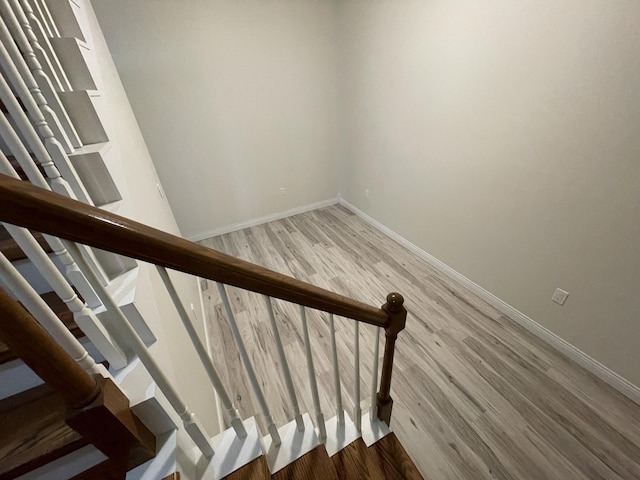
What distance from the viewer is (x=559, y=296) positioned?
1672 millimetres

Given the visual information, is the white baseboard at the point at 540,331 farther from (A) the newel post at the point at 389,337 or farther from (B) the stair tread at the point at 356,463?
(B) the stair tread at the point at 356,463

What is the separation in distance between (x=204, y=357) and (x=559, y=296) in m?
2.14

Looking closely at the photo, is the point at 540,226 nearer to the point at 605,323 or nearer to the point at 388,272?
the point at 605,323

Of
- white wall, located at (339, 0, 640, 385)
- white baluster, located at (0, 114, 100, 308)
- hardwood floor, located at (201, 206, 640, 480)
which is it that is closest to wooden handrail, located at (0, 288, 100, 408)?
white baluster, located at (0, 114, 100, 308)

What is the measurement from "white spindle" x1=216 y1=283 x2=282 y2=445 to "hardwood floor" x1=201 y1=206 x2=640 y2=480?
2.26 feet

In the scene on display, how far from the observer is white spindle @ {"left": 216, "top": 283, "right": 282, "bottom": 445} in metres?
0.70

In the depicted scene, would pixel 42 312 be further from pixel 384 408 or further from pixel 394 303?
pixel 384 408

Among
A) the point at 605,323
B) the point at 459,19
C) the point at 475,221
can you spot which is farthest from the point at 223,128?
the point at 605,323

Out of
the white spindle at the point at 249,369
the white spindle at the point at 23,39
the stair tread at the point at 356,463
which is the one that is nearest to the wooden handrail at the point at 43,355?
the white spindle at the point at 249,369

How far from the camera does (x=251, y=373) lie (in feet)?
2.68

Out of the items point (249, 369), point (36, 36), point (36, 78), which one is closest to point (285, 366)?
point (249, 369)

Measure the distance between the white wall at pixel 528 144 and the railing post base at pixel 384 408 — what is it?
1.39 m

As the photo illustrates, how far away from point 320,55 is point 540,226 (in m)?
2.91

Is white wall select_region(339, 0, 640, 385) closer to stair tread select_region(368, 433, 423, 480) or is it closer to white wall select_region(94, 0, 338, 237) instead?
white wall select_region(94, 0, 338, 237)
